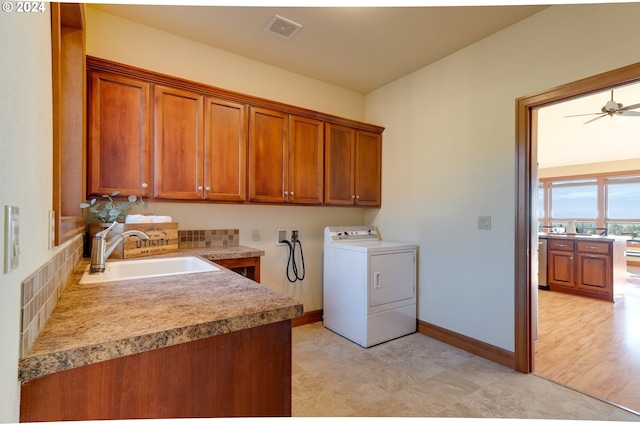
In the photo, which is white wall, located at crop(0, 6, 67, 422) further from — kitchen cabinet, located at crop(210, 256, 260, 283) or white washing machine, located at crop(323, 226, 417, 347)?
white washing machine, located at crop(323, 226, 417, 347)

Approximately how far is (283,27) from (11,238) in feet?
7.84

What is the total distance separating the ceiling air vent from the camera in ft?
7.43

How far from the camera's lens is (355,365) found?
7.62 ft

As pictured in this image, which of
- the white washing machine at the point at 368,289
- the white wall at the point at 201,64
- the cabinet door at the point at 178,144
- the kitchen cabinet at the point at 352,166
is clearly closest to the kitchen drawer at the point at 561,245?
the white washing machine at the point at 368,289

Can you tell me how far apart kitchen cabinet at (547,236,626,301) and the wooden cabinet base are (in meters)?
5.15

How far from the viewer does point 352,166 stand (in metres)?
3.20

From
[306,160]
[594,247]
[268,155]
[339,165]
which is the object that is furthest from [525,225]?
[594,247]

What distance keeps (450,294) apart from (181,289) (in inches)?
95.6

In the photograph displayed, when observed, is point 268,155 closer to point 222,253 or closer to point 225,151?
point 225,151

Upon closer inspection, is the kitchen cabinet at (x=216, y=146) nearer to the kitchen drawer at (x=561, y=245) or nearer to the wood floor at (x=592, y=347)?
the wood floor at (x=592, y=347)

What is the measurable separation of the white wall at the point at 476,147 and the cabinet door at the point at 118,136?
2.41m

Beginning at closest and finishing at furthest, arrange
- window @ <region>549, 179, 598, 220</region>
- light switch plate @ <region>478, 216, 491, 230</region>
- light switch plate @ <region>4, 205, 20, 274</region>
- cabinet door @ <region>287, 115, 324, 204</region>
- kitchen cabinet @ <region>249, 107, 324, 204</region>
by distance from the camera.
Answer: light switch plate @ <region>4, 205, 20, 274</region>
light switch plate @ <region>478, 216, 491, 230</region>
kitchen cabinet @ <region>249, 107, 324, 204</region>
cabinet door @ <region>287, 115, 324, 204</region>
window @ <region>549, 179, 598, 220</region>

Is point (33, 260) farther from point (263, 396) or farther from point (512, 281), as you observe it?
point (512, 281)

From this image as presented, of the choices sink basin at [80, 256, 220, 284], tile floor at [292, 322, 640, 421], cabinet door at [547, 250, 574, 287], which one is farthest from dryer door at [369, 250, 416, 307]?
cabinet door at [547, 250, 574, 287]
